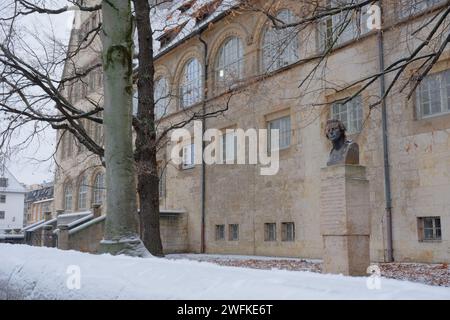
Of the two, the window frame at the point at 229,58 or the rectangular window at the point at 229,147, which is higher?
the window frame at the point at 229,58

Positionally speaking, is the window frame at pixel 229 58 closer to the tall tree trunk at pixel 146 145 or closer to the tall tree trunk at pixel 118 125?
the tall tree trunk at pixel 146 145

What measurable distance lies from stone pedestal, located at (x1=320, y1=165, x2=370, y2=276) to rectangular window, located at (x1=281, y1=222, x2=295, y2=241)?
28.9 ft

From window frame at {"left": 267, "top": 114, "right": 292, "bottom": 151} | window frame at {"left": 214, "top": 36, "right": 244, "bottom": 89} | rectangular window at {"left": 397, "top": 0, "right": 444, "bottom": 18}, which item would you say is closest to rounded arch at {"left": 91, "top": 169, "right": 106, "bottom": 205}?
window frame at {"left": 214, "top": 36, "right": 244, "bottom": 89}

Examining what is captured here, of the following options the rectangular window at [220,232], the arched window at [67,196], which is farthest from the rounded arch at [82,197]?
the rectangular window at [220,232]

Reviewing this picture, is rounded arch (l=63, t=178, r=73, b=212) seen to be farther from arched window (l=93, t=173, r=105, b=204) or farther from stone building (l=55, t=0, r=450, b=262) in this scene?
stone building (l=55, t=0, r=450, b=262)

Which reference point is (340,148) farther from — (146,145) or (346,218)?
(146,145)

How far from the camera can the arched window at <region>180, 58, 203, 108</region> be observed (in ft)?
82.1

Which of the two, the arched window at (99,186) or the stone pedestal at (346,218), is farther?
the arched window at (99,186)

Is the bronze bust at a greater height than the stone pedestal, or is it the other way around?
the bronze bust

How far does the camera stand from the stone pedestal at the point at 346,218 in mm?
9461

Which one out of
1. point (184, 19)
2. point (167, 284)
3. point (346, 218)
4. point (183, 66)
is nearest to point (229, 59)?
point (183, 66)

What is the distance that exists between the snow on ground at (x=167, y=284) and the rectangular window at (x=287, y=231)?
1471cm
